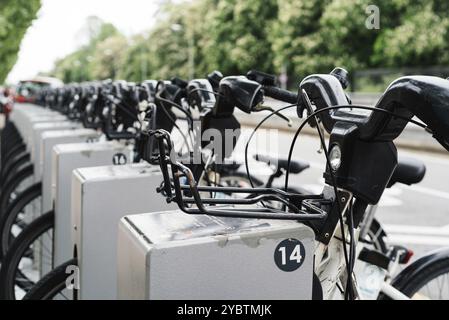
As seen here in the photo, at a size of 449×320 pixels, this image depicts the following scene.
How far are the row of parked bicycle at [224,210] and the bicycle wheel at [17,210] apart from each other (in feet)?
0.06

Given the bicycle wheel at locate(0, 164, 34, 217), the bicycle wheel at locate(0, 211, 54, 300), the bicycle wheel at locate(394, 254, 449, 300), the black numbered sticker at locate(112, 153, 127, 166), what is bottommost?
the bicycle wheel at locate(0, 164, 34, 217)

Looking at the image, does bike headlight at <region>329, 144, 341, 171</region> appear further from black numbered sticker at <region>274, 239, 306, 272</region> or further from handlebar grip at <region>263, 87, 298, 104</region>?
handlebar grip at <region>263, 87, 298, 104</region>

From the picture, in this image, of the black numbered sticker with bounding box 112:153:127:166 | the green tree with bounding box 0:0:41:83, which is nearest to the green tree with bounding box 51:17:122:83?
the green tree with bounding box 0:0:41:83

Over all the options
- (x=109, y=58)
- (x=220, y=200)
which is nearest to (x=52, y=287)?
(x=220, y=200)

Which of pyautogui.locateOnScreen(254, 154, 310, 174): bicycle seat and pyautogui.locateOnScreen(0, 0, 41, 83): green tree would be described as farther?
pyautogui.locateOnScreen(0, 0, 41, 83): green tree

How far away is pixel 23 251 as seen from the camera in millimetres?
3047

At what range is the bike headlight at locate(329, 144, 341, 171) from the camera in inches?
59.0

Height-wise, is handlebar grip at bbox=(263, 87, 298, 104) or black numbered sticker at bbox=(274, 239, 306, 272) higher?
handlebar grip at bbox=(263, 87, 298, 104)

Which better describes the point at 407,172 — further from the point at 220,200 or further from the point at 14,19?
the point at 14,19

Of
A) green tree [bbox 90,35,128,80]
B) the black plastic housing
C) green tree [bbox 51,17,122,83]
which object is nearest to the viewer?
the black plastic housing

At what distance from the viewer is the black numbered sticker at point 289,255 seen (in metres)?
1.41

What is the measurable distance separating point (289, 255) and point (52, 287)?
45.2 inches

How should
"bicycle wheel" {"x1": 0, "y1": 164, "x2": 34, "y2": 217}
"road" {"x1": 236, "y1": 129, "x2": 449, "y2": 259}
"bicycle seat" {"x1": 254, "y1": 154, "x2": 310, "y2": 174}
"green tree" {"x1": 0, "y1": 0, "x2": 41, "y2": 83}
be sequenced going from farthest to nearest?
"green tree" {"x1": 0, "y1": 0, "x2": 41, "y2": 83}, "road" {"x1": 236, "y1": 129, "x2": 449, "y2": 259}, "bicycle wheel" {"x1": 0, "y1": 164, "x2": 34, "y2": 217}, "bicycle seat" {"x1": 254, "y1": 154, "x2": 310, "y2": 174}
